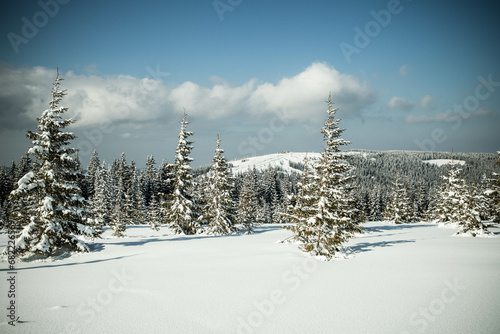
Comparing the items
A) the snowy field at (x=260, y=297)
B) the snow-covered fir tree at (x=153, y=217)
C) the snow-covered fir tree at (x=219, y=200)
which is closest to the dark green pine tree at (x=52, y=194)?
the snowy field at (x=260, y=297)

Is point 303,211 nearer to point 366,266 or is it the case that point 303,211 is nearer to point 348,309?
point 366,266

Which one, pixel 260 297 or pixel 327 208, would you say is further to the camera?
pixel 327 208

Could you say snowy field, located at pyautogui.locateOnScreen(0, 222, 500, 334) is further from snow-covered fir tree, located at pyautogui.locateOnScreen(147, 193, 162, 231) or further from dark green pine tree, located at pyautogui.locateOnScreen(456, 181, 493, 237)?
snow-covered fir tree, located at pyautogui.locateOnScreen(147, 193, 162, 231)

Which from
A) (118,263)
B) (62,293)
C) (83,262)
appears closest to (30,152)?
(83,262)

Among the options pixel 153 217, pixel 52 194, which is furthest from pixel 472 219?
pixel 153 217

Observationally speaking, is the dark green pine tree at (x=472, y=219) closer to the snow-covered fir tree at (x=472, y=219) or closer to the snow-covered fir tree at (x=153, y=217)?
the snow-covered fir tree at (x=472, y=219)

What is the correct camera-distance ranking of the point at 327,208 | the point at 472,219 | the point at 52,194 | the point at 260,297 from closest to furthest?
the point at 260,297 < the point at 327,208 < the point at 52,194 < the point at 472,219

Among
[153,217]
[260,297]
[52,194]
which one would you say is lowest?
[153,217]

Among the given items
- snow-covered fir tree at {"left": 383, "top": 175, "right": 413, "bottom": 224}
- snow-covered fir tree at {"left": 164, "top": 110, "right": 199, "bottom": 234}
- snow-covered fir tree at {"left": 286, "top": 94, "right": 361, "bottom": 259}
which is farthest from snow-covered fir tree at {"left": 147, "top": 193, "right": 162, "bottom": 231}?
snow-covered fir tree at {"left": 383, "top": 175, "right": 413, "bottom": 224}

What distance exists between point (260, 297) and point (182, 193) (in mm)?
21821

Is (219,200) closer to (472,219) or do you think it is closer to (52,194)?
(52,194)

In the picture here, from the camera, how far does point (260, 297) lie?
7.68 meters

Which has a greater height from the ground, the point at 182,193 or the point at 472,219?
the point at 182,193

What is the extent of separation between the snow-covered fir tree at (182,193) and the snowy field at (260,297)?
15327 millimetres
